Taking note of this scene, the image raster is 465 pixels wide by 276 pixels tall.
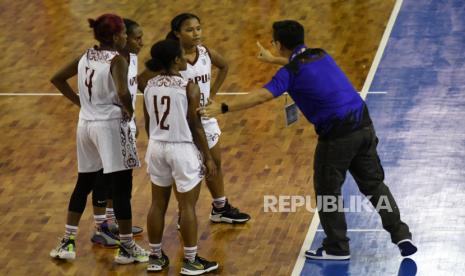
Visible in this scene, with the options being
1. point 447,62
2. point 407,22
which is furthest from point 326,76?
point 407,22

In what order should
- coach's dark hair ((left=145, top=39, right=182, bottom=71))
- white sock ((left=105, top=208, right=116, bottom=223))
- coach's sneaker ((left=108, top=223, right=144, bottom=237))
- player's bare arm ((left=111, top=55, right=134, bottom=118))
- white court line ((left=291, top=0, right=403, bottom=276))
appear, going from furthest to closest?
white sock ((left=105, top=208, right=116, bottom=223)), coach's sneaker ((left=108, top=223, right=144, bottom=237)), white court line ((left=291, top=0, right=403, bottom=276)), player's bare arm ((left=111, top=55, right=134, bottom=118)), coach's dark hair ((left=145, top=39, right=182, bottom=71))

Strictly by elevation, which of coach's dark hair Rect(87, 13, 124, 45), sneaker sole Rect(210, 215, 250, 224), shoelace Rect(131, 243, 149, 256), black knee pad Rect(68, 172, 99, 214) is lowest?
sneaker sole Rect(210, 215, 250, 224)

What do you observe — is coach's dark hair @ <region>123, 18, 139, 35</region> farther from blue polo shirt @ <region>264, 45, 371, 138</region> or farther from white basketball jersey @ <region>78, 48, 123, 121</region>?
blue polo shirt @ <region>264, 45, 371, 138</region>

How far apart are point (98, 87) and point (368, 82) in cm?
517

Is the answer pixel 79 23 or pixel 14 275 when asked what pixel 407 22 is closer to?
pixel 79 23

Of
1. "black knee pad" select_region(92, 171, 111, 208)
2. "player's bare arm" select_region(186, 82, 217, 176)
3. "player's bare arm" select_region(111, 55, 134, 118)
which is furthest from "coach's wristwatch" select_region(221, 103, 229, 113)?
"black knee pad" select_region(92, 171, 111, 208)

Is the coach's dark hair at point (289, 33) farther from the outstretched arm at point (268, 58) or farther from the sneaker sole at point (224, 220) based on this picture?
the sneaker sole at point (224, 220)

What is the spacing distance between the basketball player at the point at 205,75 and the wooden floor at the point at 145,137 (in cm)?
13

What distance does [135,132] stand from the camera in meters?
9.49

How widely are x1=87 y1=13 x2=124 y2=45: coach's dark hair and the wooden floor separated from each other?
69.3 inches

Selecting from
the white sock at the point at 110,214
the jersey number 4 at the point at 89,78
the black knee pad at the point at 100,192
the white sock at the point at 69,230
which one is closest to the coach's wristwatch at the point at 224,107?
the jersey number 4 at the point at 89,78

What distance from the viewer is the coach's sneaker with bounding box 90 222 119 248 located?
31.7ft

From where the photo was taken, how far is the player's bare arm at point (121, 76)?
29.1 feet

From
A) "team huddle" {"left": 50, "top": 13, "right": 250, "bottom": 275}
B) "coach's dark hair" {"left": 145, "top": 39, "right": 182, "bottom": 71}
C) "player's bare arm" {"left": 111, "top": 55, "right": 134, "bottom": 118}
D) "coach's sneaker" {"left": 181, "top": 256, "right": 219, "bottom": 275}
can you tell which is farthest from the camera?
"coach's sneaker" {"left": 181, "top": 256, "right": 219, "bottom": 275}
